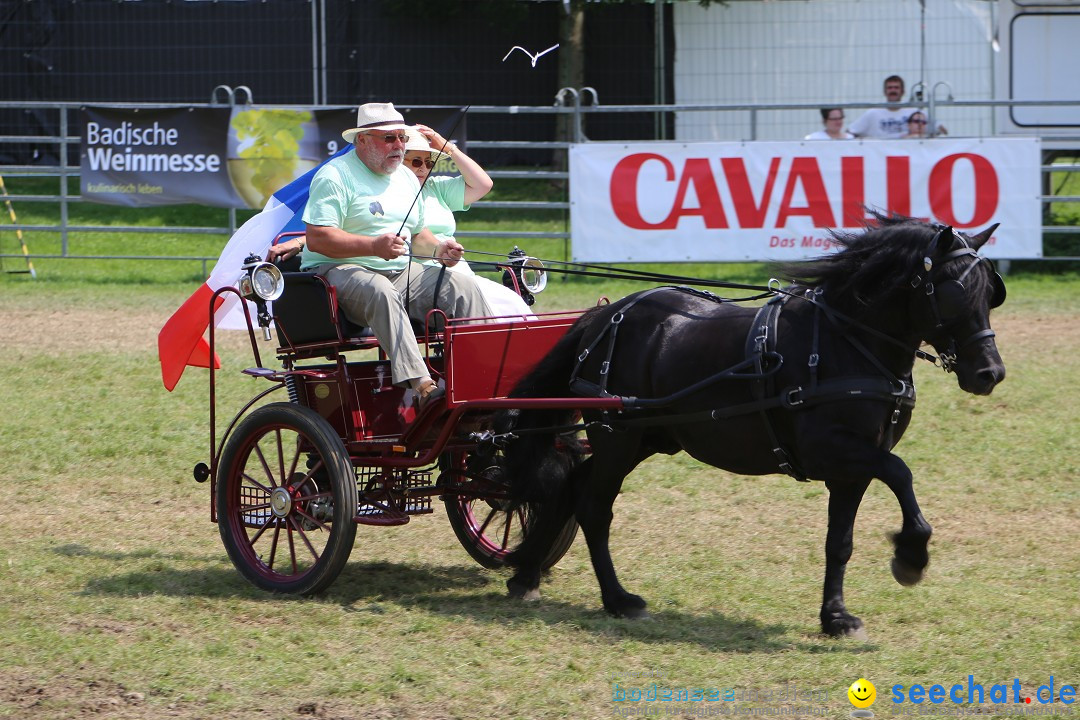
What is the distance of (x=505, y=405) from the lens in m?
5.30

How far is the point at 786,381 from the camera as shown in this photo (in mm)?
4859

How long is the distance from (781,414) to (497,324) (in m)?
1.23

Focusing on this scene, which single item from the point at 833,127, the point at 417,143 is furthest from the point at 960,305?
the point at 833,127

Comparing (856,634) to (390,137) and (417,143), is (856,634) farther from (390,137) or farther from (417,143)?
(417,143)

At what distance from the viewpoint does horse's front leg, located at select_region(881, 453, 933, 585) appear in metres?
4.60

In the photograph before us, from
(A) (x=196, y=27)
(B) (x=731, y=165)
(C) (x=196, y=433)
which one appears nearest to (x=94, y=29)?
(A) (x=196, y=27)

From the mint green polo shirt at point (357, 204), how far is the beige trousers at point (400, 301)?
0.08m

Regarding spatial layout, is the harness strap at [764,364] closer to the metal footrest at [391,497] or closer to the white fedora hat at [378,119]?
the metal footrest at [391,497]

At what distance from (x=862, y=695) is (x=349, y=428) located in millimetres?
2413

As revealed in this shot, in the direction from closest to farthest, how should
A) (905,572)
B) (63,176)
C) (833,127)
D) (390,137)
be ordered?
(905,572) → (390,137) → (833,127) → (63,176)

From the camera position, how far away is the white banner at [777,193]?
12.5 m

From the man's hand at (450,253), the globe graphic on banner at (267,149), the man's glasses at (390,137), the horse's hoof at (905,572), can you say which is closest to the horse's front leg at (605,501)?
the man's hand at (450,253)

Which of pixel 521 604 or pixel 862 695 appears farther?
pixel 521 604

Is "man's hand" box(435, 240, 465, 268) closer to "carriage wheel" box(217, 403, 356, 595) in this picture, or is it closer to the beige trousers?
the beige trousers
